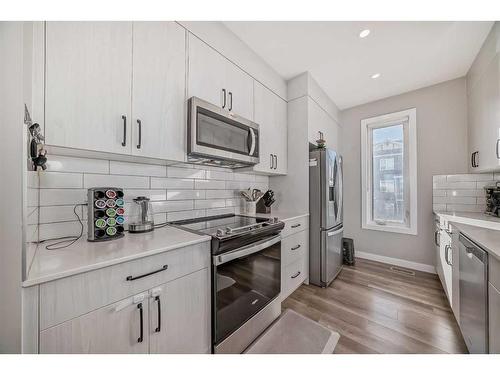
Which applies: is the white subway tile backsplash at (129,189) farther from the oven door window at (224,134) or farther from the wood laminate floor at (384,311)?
the wood laminate floor at (384,311)

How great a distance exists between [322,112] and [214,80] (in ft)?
5.67

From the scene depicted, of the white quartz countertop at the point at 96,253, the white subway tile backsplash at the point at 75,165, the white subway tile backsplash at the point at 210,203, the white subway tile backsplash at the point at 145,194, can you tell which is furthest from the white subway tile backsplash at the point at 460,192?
the white subway tile backsplash at the point at 75,165

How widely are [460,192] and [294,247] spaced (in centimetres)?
225

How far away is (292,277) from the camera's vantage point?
78.8 inches

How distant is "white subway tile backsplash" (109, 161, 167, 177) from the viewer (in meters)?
1.30

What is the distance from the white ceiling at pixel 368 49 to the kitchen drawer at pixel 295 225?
174 cm

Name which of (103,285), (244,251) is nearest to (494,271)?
(244,251)

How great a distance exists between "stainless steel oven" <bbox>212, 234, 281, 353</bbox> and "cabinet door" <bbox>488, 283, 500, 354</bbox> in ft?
3.89

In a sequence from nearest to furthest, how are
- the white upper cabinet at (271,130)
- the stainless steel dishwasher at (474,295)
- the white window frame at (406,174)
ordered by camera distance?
the stainless steel dishwasher at (474,295) → the white upper cabinet at (271,130) → the white window frame at (406,174)

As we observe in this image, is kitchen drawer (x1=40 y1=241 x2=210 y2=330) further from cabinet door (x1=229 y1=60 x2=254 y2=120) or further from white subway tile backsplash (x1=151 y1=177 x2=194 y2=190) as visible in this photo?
cabinet door (x1=229 y1=60 x2=254 y2=120)

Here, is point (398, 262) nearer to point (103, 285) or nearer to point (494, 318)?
point (494, 318)

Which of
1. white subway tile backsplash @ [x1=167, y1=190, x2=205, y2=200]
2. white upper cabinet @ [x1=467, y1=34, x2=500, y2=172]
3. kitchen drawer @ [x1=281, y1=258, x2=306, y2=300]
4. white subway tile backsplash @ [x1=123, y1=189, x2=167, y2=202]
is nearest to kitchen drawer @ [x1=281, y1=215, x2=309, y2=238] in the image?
kitchen drawer @ [x1=281, y1=258, x2=306, y2=300]

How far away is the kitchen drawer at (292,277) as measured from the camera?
1.88 meters
